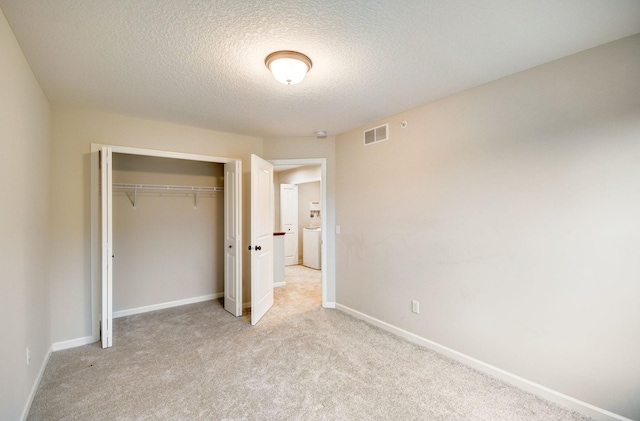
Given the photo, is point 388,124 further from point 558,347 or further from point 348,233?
point 558,347

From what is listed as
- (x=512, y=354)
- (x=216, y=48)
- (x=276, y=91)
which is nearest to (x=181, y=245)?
(x=276, y=91)

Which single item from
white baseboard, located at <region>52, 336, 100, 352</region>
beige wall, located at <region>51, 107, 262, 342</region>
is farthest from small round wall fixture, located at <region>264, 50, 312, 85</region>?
white baseboard, located at <region>52, 336, 100, 352</region>

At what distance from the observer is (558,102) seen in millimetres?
2109

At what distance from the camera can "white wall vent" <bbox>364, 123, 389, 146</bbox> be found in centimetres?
345

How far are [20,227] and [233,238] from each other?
84.4 inches

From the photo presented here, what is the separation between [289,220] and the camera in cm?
739

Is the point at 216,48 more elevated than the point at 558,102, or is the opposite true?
the point at 216,48

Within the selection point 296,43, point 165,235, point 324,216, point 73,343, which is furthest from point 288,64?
point 73,343

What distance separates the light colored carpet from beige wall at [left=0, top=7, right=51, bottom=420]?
403mm

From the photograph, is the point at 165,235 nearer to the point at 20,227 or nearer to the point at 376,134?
the point at 20,227

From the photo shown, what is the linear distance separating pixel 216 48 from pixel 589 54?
2613 mm

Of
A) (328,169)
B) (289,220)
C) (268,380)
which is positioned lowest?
(268,380)

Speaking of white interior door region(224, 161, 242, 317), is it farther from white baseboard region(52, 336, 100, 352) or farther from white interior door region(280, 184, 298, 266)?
white interior door region(280, 184, 298, 266)

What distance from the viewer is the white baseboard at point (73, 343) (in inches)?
115
